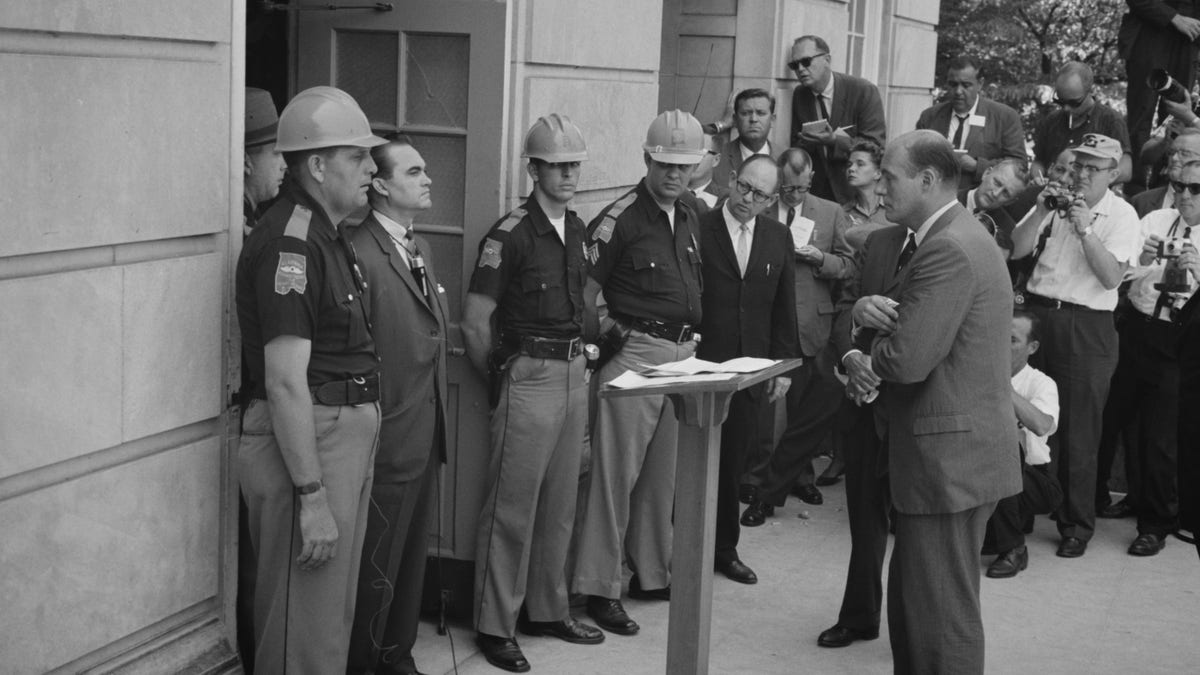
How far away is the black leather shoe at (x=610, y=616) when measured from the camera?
21.4ft

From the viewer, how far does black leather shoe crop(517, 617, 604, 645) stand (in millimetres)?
6375

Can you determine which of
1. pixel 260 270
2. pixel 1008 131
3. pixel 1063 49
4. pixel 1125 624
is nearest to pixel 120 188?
pixel 260 270

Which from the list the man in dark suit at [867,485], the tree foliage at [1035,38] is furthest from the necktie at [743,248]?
the tree foliage at [1035,38]

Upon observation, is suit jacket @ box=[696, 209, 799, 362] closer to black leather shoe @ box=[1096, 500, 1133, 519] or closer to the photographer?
the photographer

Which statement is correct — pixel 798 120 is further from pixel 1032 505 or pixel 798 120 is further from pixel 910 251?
pixel 910 251

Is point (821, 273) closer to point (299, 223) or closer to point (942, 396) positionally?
point (942, 396)

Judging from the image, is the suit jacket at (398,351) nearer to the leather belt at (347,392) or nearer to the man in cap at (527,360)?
the leather belt at (347,392)

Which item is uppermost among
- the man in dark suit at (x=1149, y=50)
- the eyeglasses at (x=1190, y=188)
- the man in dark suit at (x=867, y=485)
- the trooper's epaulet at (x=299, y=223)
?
the man in dark suit at (x=1149, y=50)

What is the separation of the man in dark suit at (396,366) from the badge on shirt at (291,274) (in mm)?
692

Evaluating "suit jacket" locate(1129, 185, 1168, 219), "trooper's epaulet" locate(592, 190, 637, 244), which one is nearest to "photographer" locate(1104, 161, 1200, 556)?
"suit jacket" locate(1129, 185, 1168, 219)

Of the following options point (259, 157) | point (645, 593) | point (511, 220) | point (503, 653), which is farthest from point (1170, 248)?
point (259, 157)

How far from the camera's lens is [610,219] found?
6582mm

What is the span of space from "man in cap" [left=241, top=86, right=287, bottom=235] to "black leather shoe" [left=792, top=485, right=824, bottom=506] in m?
4.45

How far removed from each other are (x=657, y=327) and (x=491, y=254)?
996mm
